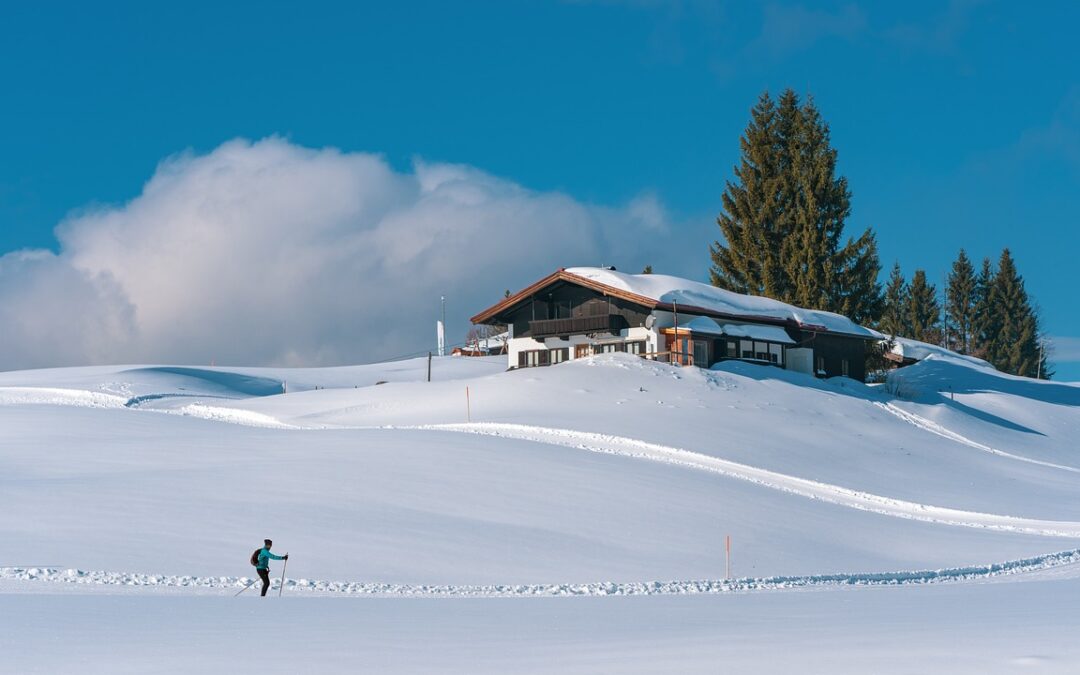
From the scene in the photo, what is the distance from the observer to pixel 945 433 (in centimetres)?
4712

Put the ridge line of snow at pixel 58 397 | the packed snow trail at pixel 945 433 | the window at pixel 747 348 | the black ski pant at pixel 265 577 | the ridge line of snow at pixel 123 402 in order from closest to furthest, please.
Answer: the black ski pant at pixel 265 577
the packed snow trail at pixel 945 433
the ridge line of snow at pixel 123 402
the ridge line of snow at pixel 58 397
the window at pixel 747 348

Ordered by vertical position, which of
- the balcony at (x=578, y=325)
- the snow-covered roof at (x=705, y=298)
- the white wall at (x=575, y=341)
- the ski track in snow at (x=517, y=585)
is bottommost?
the ski track in snow at (x=517, y=585)

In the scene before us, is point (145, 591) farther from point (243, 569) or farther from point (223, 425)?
point (223, 425)

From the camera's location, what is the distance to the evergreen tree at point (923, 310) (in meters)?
103

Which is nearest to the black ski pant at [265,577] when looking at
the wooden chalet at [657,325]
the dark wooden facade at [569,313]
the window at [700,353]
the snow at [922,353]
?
the wooden chalet at [657,325]

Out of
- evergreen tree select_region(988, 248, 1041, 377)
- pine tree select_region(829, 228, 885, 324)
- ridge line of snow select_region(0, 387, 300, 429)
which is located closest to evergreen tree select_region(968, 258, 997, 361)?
evergreen tree select_region(988, 248, 1041, 377)

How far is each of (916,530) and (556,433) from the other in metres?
13.1

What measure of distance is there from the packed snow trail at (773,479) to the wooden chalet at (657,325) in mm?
15097

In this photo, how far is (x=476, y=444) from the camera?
33656mm

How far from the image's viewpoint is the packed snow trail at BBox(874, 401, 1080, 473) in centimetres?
4425

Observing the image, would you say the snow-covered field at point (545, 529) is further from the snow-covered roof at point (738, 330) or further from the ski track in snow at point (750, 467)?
the snow-covered roof at point (738, 330)

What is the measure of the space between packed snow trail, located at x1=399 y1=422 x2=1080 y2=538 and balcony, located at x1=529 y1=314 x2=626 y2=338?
1519 centimetres

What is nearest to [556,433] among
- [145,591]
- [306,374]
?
[145,591]

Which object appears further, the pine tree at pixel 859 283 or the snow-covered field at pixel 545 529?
the pine tree at pixel 859 283
